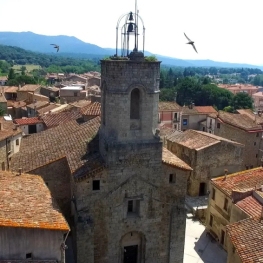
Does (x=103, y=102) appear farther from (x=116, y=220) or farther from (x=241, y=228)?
(x=241, y=228)

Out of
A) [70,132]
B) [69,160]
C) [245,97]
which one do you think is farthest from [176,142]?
[245,97]

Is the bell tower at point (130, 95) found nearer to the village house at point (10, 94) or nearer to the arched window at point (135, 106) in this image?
the arched window at point (135, 106)

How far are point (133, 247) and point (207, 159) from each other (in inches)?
706

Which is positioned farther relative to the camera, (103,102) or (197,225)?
(197,225)

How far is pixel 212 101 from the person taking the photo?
355 ft

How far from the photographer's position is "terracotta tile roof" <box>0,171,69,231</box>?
52.2 ft

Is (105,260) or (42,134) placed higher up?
(42,134)

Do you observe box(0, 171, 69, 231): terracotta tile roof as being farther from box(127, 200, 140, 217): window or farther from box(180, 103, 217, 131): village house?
box(180, 103, 217, 131): village house

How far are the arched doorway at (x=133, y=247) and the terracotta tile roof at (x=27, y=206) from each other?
6.72 metres

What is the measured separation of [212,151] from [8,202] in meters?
26.1

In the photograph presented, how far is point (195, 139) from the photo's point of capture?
134ft

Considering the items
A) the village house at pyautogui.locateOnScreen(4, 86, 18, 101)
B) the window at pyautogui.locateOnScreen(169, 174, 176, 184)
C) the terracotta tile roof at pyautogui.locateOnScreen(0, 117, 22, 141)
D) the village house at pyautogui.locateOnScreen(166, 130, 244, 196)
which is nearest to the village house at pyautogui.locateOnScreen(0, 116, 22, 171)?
the terracotta tile roof at pyautogui.locateOnScreen(0, 117, 22, 141)

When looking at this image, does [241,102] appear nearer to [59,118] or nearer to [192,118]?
[192,118]

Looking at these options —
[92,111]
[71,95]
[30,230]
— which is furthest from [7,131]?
[71,95]
